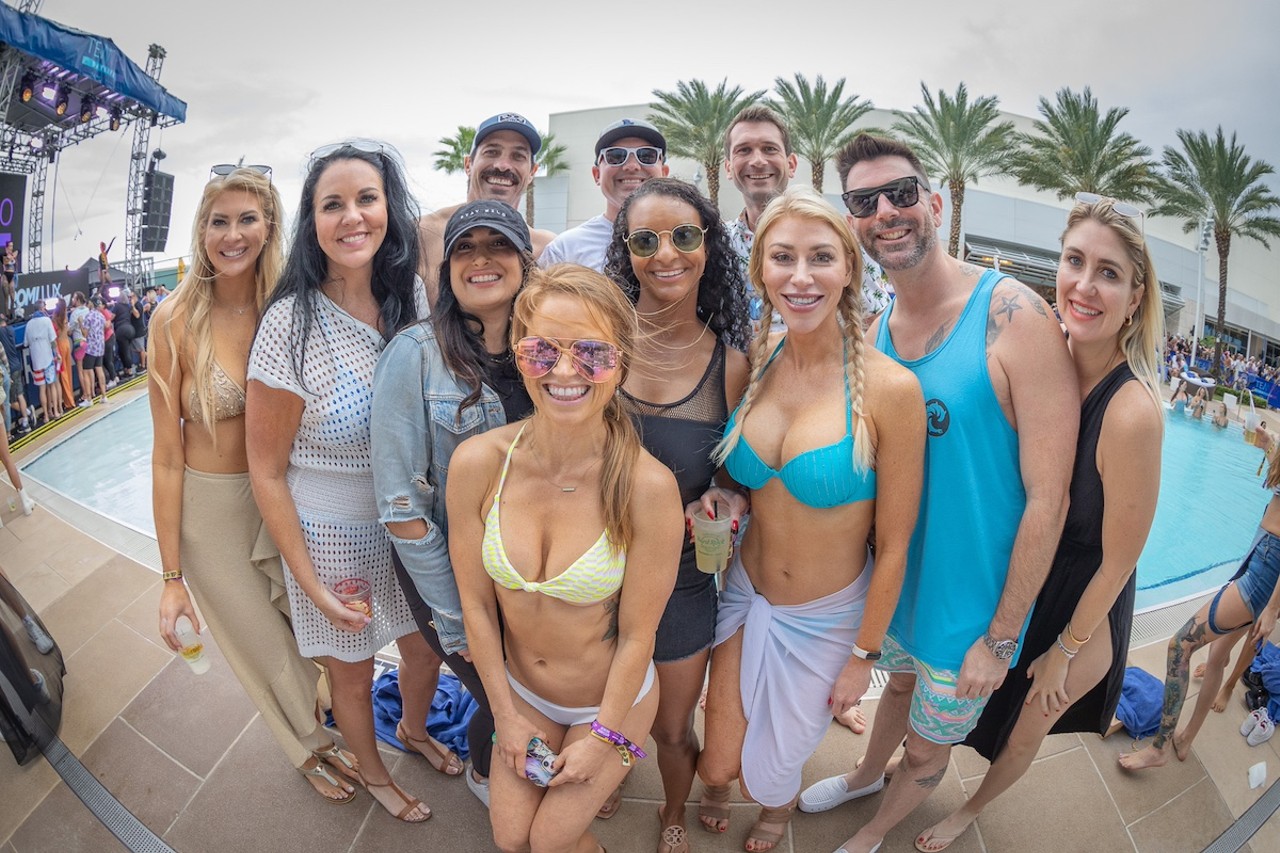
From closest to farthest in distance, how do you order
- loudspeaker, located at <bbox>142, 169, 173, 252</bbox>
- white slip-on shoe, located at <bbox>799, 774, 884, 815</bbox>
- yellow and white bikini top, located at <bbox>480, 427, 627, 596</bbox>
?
yellow and white bikini top, located at <bbox>480, 427, 627, 596</bbox> < white slip-on shoe, located at <bbox>799, 774, 884, 815</bbox> < loudspeaker, located at <bbox>142, 169, 173, 252</bbox>

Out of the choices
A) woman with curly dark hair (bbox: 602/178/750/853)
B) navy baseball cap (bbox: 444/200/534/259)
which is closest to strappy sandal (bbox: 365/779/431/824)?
woman with curly dark hair (bbox: 602/178/750/853)

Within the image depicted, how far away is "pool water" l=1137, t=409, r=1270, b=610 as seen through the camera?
3.58 meters

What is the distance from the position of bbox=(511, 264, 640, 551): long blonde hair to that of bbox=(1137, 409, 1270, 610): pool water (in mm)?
2770

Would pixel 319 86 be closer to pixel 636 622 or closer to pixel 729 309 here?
pixel 729 309

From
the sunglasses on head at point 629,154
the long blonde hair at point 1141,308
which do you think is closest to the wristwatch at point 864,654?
the long blonde hair at point 1141,308

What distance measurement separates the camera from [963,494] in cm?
218

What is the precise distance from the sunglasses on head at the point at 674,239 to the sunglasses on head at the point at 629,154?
186 cm

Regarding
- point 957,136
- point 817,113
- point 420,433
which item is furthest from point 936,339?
point 817,113

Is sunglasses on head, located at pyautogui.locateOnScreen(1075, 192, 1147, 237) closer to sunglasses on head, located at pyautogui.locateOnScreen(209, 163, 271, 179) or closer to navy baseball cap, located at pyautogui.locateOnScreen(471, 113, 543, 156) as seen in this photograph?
navy baseball cap, located at pyautogui.locateOnScreen(471, 113, 543, 156)

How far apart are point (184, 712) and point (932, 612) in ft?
11.5

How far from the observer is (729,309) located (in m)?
2.58

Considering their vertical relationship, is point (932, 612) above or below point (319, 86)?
below

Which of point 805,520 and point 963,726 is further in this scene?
point 963,726

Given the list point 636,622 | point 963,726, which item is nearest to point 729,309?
point 636,622
